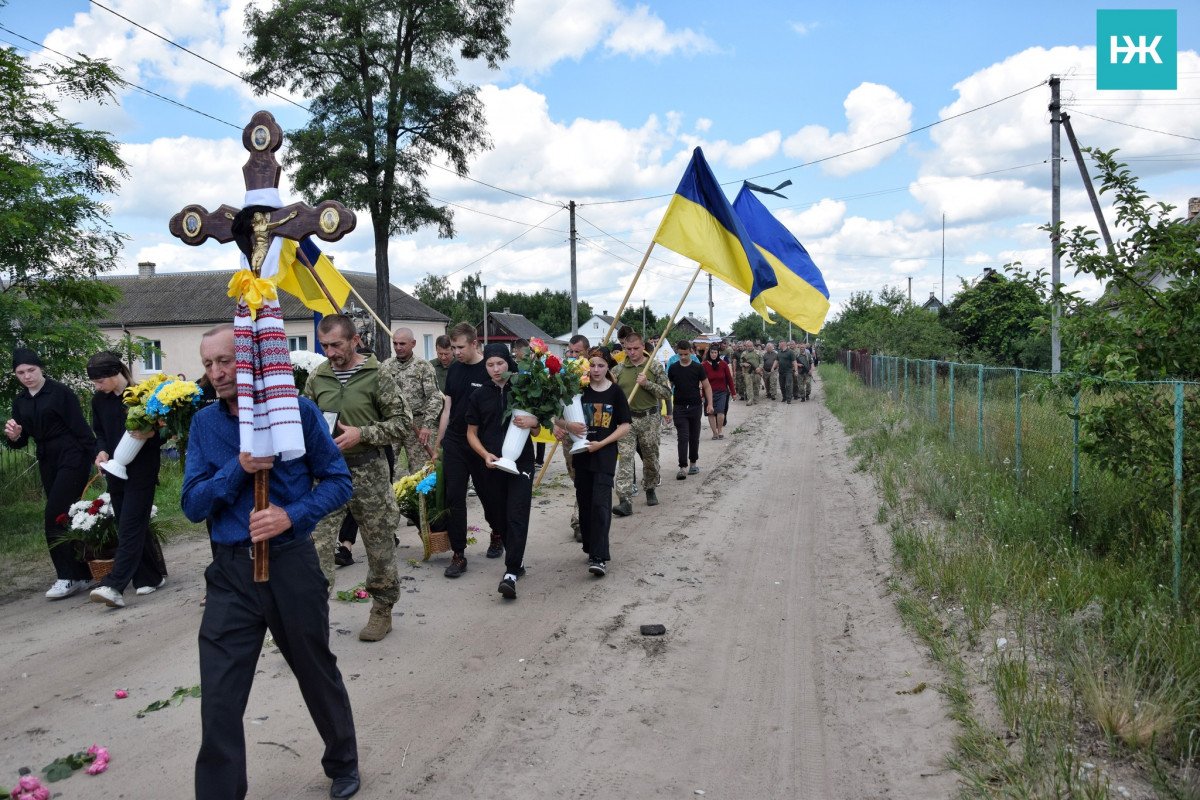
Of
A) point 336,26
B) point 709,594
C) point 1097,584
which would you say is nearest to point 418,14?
point 336,26

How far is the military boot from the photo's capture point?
18.8 feet

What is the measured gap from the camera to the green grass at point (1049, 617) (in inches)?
146

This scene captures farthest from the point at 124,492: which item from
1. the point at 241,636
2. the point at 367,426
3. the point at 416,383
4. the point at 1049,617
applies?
the point at 1049,617

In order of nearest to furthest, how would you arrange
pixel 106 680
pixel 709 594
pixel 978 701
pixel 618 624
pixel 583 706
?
pixel 978 701 < pixel 583 706 < pixel 106 680 < pixel 618 624 < pixel 709 594

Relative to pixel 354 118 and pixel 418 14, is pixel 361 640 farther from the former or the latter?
pixel 418 14

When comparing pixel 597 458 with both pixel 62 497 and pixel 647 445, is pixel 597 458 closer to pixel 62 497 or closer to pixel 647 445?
pixel 647 445

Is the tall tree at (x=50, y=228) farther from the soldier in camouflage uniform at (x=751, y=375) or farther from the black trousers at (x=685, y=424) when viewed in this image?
the soldier in camouflage uniform at (x=751, y=375)

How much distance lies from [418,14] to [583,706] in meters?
28.1

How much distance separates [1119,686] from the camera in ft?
13.0

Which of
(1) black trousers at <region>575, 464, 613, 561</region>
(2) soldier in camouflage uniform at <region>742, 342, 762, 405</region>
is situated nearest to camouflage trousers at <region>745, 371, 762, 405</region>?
(2) soldier in camouflage uniform at <region>742, 342, 762, 405</region>

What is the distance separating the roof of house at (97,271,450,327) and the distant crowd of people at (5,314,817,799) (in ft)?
128

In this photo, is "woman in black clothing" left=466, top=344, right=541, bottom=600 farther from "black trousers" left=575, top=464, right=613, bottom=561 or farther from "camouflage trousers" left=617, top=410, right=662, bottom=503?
"camouflage trousers" left=617, top=410, right=662, bottom=503

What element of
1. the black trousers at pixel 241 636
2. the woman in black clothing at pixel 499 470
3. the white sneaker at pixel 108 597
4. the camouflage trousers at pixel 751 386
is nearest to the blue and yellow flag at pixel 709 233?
the woman in black clothing at pixel 499 470

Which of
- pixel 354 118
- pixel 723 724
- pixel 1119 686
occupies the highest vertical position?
pixel 354 118
